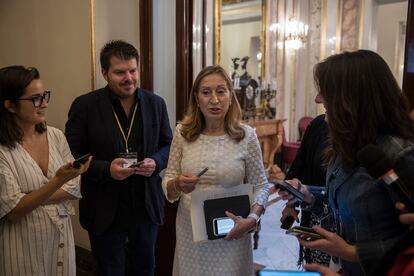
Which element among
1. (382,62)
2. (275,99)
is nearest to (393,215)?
(382,62)

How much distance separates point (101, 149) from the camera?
80.7 inches

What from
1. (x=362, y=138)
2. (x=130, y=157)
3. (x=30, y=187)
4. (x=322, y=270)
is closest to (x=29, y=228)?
(x=30, y=187)

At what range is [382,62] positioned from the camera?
3.46 ft

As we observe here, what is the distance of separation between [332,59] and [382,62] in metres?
0.14

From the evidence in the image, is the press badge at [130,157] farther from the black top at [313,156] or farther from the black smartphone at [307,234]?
the black smartphone at [307,234]

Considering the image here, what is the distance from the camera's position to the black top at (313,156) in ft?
6.09

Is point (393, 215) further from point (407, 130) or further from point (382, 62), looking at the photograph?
point (382, 62)

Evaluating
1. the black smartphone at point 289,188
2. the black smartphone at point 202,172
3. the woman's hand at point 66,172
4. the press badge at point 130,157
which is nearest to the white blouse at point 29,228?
the woman's hand at point 66,172

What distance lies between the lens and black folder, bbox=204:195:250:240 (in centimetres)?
154

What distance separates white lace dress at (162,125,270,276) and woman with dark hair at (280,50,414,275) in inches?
23.4

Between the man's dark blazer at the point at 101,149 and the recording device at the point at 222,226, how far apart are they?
0.62 metres

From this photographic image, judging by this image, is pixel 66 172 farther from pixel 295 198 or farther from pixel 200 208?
pixel 295 198

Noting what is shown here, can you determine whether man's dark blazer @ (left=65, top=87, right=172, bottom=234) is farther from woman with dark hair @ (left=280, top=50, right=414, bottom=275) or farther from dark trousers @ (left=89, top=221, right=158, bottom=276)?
woman with dark hair @ (left=280, top=50, right=414, bottom=275)

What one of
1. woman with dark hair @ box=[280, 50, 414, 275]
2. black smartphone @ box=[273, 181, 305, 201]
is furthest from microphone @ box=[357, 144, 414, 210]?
black smartphone @ box=[273, 181, 305, 201]
